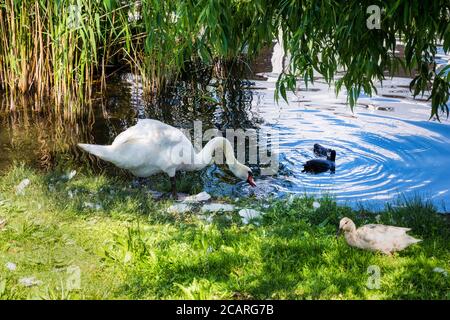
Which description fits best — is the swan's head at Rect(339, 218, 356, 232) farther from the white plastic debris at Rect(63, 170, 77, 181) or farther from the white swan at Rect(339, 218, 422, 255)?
the white plastic debris at Rect(63, 170, 77, 181)

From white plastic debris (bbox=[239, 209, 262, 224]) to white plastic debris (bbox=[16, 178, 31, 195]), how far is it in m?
2.35

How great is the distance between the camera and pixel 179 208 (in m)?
6.32

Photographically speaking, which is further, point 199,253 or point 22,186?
point 22,186

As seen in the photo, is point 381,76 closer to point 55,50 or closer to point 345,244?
point 345,244

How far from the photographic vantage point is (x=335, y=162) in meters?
8.76

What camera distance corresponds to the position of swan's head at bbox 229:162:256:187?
7688mm

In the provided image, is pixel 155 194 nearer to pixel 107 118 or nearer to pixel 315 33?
pixel 315 33

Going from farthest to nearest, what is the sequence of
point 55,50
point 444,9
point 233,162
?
1. point 55,50
2. point 233,162
3. point 444,9

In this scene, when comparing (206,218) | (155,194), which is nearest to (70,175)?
(155,194)

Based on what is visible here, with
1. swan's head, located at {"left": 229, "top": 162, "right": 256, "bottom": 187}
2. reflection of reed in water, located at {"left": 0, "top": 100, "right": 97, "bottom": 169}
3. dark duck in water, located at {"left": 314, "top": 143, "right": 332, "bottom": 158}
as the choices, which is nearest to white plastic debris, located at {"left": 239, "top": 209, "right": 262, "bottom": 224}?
swan's head, located at {"left": 229, "top": 162, "right": 256, "bottom": 187}

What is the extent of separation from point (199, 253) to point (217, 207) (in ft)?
5.49

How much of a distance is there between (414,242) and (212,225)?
5.89 ft

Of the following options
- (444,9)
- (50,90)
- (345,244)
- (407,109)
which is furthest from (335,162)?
(50,90)

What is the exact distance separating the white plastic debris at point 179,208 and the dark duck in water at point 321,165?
97.8 inches
